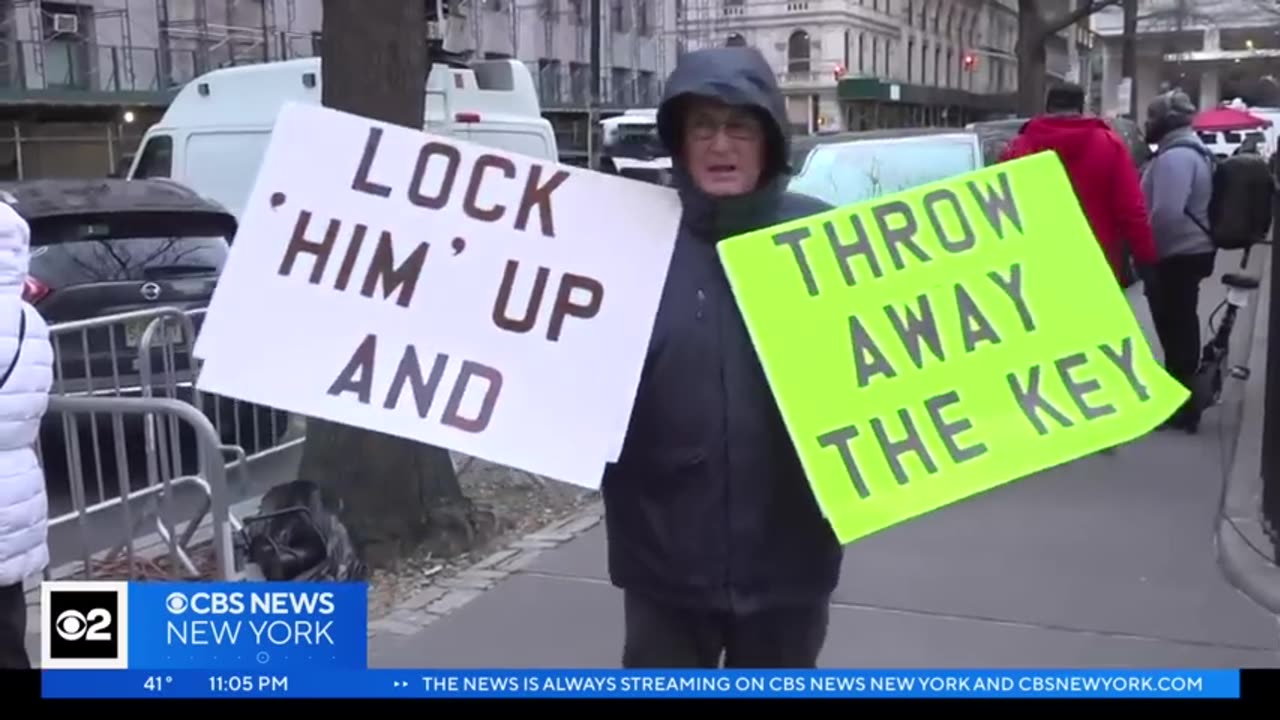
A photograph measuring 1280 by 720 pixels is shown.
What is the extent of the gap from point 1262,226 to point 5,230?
6.49 metres

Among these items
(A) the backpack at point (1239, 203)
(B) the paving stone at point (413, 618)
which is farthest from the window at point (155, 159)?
(A) the backpack at point (1239, 203)

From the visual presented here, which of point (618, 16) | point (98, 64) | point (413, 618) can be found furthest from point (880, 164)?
point (618, 16)

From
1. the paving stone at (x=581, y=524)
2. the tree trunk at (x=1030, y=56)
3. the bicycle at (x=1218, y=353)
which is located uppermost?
the tree trunk at (x=1030, y=56)

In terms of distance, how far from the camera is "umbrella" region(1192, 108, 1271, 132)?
3192 cm

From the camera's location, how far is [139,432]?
576cm

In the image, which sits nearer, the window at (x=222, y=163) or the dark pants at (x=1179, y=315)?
the dark pants at (x=1179, y=315)

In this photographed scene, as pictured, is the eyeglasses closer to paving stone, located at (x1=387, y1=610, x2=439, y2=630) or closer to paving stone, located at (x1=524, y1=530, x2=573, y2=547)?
paving stone, located at (x1=387, y1=610, x2=439, y2=630)

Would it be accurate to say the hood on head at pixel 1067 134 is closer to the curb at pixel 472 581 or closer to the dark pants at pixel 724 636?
the curb at pixel 472 581

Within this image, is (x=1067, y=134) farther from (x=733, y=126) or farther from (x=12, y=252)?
(x=12, y=252)

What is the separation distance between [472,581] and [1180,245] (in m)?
4.47

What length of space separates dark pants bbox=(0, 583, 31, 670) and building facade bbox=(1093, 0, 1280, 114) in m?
49.8

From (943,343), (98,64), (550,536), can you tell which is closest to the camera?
(943,343)

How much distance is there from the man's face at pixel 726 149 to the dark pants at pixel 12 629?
1846 millimetres

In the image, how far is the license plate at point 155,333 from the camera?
5.90 meters
